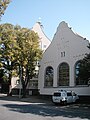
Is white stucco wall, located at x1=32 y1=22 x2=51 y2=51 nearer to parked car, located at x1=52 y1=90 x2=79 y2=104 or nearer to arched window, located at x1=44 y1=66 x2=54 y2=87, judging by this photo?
arched window, located at x1=44 y1=66 x2=54 y2=87

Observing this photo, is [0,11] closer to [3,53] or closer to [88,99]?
[88,99]

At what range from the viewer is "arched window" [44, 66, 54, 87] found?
143 feet

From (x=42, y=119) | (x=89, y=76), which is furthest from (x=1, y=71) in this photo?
(x=42, y=119)

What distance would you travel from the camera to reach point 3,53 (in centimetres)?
4369

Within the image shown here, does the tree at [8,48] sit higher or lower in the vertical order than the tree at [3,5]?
higher

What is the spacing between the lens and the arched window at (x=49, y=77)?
43656 millimetres

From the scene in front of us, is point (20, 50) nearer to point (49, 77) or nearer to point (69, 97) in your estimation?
point (49, 77)

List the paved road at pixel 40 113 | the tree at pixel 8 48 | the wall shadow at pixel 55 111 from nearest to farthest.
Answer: the paved road at pixel 40 113
the wall shadow at pixel 55 111
the tree at pixel 8 48

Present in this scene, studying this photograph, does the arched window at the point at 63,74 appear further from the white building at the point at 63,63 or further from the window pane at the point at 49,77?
the window pane at the point at 49,77

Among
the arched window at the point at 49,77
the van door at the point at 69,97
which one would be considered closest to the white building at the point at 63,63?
the arched window at the point at 49,77

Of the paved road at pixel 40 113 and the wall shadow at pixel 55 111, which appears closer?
the paved road at pixel 40 113

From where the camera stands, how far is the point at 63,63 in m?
41.6

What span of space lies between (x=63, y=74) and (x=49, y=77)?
12.3 ft

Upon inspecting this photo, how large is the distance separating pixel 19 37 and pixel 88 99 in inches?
678
